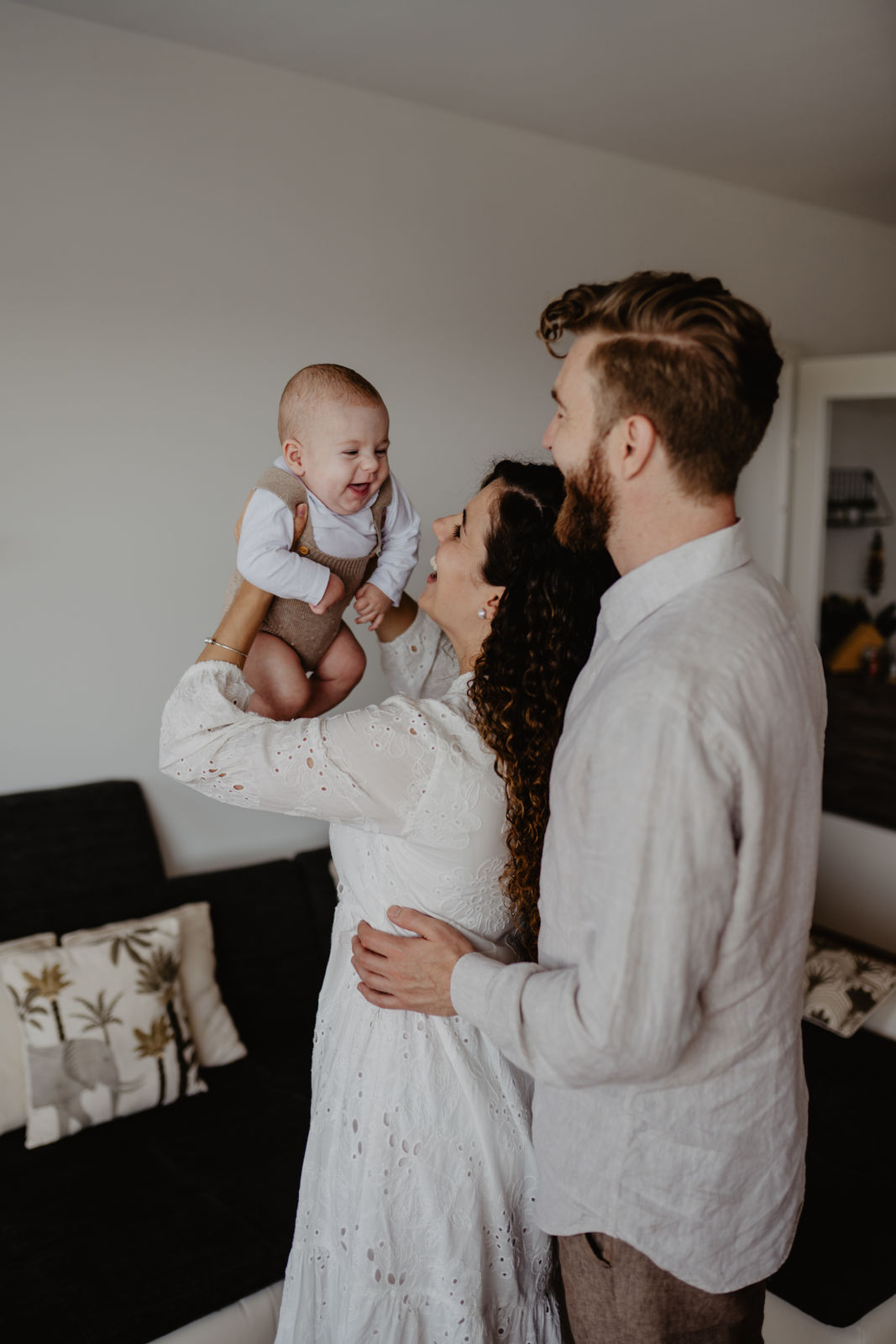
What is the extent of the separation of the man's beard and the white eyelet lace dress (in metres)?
0.29

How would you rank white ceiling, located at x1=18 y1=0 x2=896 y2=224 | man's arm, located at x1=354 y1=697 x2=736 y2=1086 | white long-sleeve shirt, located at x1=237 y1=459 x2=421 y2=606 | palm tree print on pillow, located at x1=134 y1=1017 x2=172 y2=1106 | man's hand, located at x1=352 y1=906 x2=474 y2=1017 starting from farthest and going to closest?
white ceiling, located at x1=18 y1=0 x2=896 y2=224 < palm tree print on pillow, located at x1=134 y1=1017 x2=172 y2=1106 < white long-sleeve shirt, located at x1=237 y1=459 x2=421 y2=606 < man's hand, located at x1=352 y1=906 x2=474 y2=1017 < man's arm, located at x1=354 y1=697 x2=736 y2=1086

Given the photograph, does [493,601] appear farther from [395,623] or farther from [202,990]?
[202,990]

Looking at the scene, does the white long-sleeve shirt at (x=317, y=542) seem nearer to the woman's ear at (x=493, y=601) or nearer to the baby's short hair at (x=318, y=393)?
the baby's short hair at (x=318, y=393)

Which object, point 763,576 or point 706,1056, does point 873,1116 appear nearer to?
point 706,1056

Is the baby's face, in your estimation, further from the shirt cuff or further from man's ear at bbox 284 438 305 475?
the shirt cuff

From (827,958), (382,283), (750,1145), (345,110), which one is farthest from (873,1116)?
(345,110)

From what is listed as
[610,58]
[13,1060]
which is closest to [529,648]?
[13,1060]

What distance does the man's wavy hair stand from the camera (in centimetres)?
93

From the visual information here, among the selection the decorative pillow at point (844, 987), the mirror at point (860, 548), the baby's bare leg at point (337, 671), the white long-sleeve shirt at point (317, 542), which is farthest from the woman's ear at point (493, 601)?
the mirror at point (860, 548)

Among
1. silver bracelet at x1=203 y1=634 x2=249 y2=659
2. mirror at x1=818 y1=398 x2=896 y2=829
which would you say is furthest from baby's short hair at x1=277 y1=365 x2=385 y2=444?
mirror at x1=818 y1=398 x2=896 y2=829

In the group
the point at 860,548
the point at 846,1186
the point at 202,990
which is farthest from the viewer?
the point at 860,548

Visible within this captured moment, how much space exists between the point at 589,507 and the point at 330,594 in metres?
0.58

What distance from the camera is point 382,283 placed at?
113 inches

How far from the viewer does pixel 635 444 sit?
3.11ft
